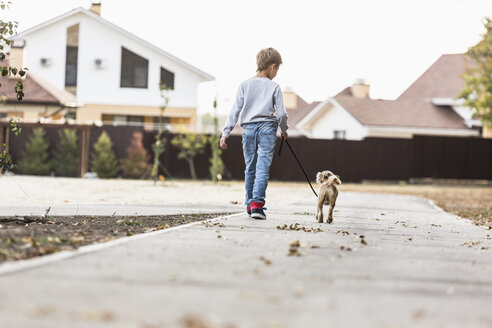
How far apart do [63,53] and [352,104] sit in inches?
573

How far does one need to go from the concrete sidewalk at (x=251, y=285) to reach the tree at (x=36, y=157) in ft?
70.4

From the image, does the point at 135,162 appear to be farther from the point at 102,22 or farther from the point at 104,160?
the point at 102,22

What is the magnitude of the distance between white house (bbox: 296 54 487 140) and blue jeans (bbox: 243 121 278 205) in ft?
85.4

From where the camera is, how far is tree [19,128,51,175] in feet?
91.1

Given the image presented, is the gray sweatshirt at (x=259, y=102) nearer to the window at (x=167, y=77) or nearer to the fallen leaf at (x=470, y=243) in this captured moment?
the fallen leaf at (x=470, y=243)

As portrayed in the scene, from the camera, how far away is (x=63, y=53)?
126ft

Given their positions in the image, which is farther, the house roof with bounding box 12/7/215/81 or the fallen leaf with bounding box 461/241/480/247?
the house roof with bounding box 12/7/215/81

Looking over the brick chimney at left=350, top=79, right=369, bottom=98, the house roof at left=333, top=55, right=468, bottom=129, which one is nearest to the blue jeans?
the house roof at left=333, top=55, right=468, bottom=129

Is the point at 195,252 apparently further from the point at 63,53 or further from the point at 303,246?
the point at 63,53

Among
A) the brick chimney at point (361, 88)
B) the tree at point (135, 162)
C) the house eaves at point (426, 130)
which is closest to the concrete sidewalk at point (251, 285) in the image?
the tree at point (135, 162)

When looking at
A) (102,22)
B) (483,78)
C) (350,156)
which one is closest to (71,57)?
(102,22)

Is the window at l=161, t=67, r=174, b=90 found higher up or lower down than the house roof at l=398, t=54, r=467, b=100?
lower down

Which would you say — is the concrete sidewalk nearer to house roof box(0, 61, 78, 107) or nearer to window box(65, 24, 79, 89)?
house roof box(0, 61, 78, 107)

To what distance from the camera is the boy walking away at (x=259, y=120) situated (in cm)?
927
